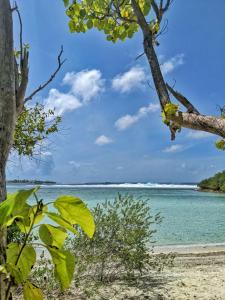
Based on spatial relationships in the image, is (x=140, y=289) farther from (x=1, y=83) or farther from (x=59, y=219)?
(x=59, y=219)

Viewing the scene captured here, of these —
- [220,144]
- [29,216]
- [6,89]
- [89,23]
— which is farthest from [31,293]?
[89,23]

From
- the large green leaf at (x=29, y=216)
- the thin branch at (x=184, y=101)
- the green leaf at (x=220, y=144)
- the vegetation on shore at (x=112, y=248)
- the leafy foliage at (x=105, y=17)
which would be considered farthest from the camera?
the vegetation on shore at (x=112, y=248)

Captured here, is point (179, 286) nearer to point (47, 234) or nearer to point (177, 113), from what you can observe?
point (177, 113)

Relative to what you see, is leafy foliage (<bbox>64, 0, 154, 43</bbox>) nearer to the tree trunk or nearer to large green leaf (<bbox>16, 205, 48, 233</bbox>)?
the tree trunk

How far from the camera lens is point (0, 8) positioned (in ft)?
5.87

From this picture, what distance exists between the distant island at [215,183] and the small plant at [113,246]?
61707 millimetres

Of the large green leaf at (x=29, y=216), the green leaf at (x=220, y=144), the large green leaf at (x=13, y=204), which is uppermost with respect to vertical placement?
the green leaf at (x=220, y=144)

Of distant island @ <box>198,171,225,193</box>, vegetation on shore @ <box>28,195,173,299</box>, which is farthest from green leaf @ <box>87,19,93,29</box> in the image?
distant island @ <box>198,171,225,193</box>

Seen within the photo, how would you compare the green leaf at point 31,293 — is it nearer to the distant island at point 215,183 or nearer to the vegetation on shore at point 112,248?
the vegetation on shore at point 112,248

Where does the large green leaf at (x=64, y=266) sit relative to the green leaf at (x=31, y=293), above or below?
above

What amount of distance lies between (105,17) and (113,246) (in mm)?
4356

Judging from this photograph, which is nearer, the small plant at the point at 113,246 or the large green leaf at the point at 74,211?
the large green leaf at the point at 74,211

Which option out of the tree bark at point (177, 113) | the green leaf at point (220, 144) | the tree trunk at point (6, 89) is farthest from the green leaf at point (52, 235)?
the green leaf at point (220, 144)

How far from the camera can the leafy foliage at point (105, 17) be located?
3096 mm
